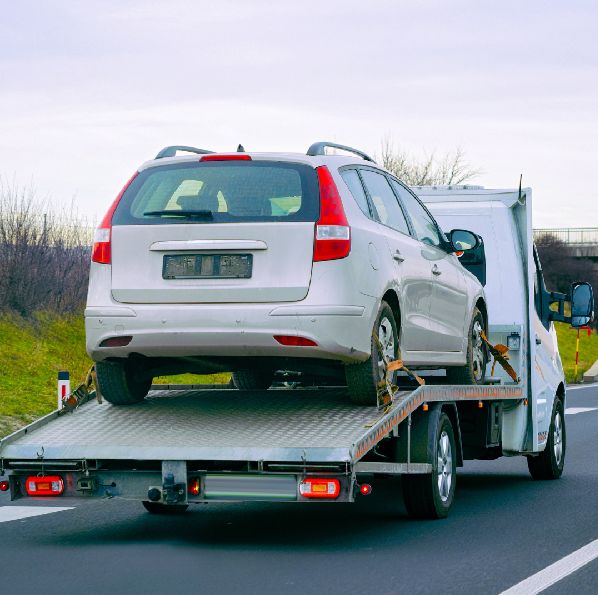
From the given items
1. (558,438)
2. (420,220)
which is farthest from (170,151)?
(558,438)

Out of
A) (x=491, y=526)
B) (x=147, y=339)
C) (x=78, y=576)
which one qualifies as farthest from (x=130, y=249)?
(x=491, y=526)

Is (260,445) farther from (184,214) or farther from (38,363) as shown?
(38,363)

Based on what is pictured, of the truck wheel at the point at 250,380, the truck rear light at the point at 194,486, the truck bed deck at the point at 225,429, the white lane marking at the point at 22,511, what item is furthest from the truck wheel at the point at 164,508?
the truck rear light at the point at 194,486

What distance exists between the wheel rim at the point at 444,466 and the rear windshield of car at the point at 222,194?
2.02m

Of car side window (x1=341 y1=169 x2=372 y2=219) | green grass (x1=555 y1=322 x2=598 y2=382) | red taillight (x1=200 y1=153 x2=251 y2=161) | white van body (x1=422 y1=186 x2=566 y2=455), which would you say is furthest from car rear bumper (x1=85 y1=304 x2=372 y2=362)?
green grass (x1=555 y1=322 x2=598 y2=382)

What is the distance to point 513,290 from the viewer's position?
12.7 metres

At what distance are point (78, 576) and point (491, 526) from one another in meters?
3.27

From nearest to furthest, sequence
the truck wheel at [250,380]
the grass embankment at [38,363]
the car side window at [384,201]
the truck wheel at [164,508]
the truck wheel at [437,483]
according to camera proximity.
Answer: the truck wheel at [437,483]
the car side window at [384,201]
the truck wheel at [164,508]
the truck wheel at [250,380]
the grass embankment at [38,363]

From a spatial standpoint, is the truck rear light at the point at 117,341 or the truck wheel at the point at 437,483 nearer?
the truck rear light at the point at 117,341

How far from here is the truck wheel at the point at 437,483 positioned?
969 centimetres

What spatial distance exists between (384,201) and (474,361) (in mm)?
2180

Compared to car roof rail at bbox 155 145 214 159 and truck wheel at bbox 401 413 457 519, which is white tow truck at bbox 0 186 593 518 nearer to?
truck wheel at bbox 401 413 457 519

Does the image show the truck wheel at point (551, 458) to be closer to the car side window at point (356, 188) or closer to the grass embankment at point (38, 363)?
the car side window at point (356, 188)

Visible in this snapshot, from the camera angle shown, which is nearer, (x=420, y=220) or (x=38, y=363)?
(x=420, y=220)
